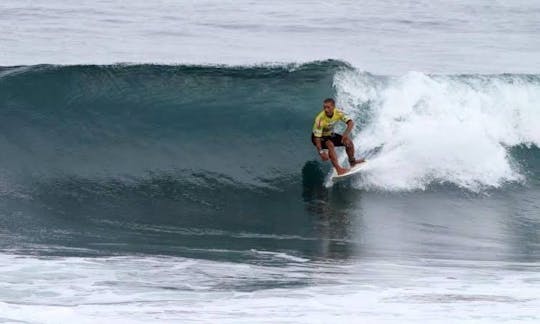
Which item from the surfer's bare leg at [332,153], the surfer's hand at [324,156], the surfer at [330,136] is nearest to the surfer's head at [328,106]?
the surfer at [330,136]

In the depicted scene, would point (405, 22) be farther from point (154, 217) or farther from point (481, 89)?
point (154, 217)

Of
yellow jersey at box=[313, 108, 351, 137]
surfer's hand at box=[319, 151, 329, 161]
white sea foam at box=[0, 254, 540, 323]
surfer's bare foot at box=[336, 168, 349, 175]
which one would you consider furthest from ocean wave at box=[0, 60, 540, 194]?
white sea foam at box=[0, 254, 540, 323]

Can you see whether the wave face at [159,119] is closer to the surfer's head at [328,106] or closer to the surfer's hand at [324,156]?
the surfer's hand at [324,156]

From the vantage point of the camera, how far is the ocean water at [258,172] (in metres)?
9.56

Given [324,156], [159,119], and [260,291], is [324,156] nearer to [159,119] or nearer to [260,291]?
[159,119]

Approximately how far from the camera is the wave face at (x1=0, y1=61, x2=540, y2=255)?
1302 centimetres

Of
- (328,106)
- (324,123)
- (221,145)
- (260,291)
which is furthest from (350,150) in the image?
(260,291)

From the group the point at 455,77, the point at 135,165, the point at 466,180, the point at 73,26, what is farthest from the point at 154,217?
the point at 73,26

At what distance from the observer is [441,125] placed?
15750 mm

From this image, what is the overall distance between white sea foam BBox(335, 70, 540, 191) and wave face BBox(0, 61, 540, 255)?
0.02m

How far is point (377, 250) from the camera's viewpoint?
11.8 metres

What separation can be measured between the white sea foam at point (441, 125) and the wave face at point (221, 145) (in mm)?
25

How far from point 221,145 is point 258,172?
0.94 meters

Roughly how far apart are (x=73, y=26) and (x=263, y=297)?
12.5 meters
